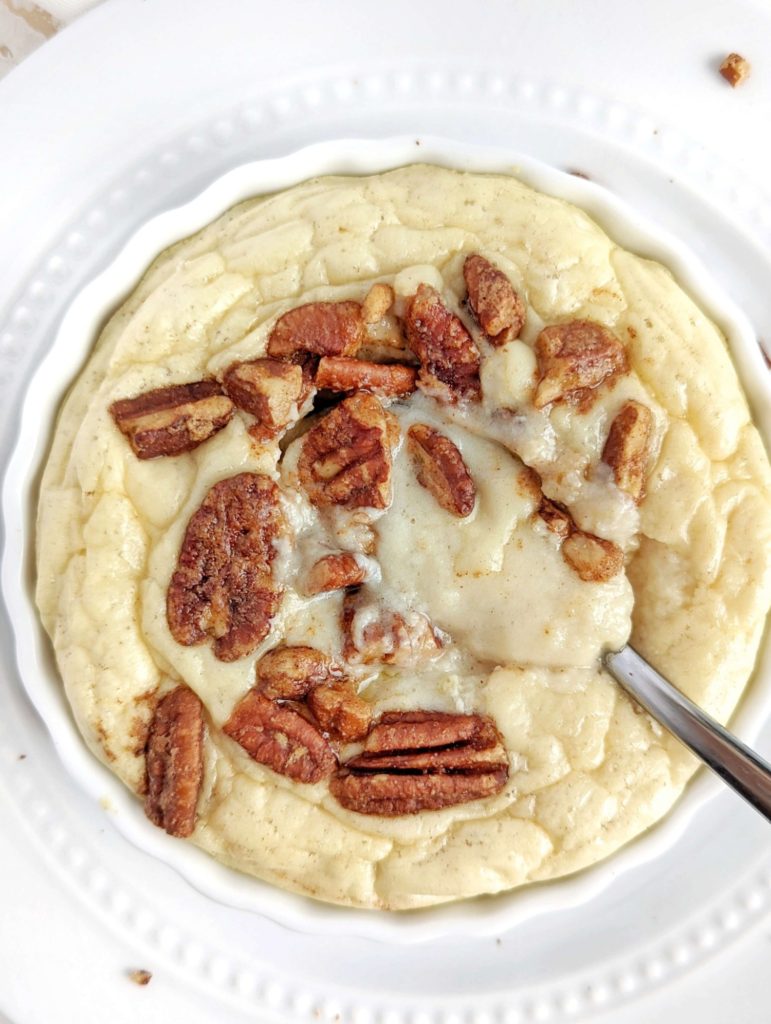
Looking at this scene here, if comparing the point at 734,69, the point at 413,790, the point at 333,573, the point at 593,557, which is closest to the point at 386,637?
the point at 333,573

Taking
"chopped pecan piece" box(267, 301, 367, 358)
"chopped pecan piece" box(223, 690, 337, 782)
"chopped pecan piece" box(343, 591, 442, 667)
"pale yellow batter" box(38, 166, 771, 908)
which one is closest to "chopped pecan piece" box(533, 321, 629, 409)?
"pale yellow batter" box(38, 166, 771, 908)

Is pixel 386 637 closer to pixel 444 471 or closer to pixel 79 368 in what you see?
pixel 444 471

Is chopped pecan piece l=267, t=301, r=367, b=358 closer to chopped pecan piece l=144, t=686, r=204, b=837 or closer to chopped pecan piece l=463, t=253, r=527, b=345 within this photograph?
chopped pecan piece l=463, t=253, r=527, b=345

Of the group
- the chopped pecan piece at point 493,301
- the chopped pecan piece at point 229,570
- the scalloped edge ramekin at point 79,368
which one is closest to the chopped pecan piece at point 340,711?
the chopped pecan piece at point 229,570

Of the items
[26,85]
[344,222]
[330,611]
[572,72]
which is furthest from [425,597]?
[26,85]

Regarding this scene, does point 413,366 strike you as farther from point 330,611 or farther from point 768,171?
point 768,171

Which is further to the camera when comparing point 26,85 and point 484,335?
point 26,85

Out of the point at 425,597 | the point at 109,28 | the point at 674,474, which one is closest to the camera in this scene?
the point at 674,474
